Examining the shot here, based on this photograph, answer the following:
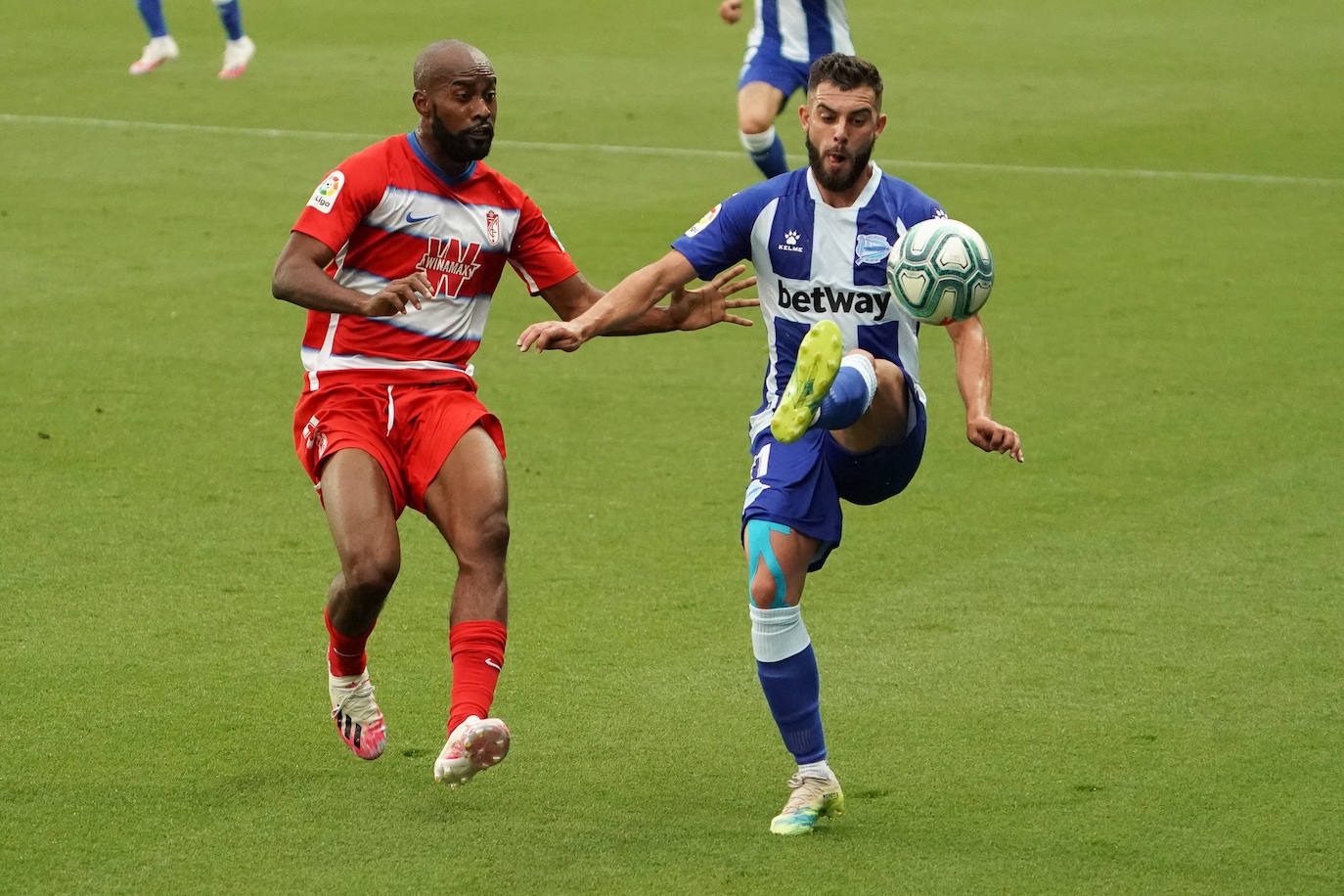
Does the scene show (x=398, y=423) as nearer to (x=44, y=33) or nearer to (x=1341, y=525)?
(x=1341, y=525)

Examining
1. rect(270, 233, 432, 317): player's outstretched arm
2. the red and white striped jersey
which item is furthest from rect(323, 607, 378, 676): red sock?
rect(270, 233, 432, 317): player's outstretched arm

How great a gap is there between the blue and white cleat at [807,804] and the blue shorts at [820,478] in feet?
1.97

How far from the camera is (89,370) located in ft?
32.8

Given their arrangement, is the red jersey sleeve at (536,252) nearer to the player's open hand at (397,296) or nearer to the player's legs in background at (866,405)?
the player's open hand at (397,296)

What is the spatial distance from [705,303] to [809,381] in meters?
1.08

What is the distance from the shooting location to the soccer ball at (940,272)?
494 cm

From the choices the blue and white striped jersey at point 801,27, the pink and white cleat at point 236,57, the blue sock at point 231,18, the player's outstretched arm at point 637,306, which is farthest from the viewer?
the pink and white cleat at point 236,57

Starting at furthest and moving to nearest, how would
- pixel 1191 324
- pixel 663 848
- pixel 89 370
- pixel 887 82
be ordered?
pixel 887 82 < pixel 1191 324 < pixel 89 370 < pixel 663 848

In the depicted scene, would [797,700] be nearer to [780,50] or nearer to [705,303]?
[705,303]

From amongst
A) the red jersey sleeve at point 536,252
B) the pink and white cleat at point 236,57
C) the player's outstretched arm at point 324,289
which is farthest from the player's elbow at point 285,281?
the pink and white cleat at point 236,57

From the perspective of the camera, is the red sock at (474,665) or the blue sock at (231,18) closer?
the red sock at (474,665)

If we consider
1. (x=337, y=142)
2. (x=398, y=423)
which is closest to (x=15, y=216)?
(x=337, y=142)

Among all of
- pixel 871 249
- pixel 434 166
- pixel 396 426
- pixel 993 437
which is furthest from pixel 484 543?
pixel 993 437

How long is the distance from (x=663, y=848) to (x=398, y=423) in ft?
4.88
